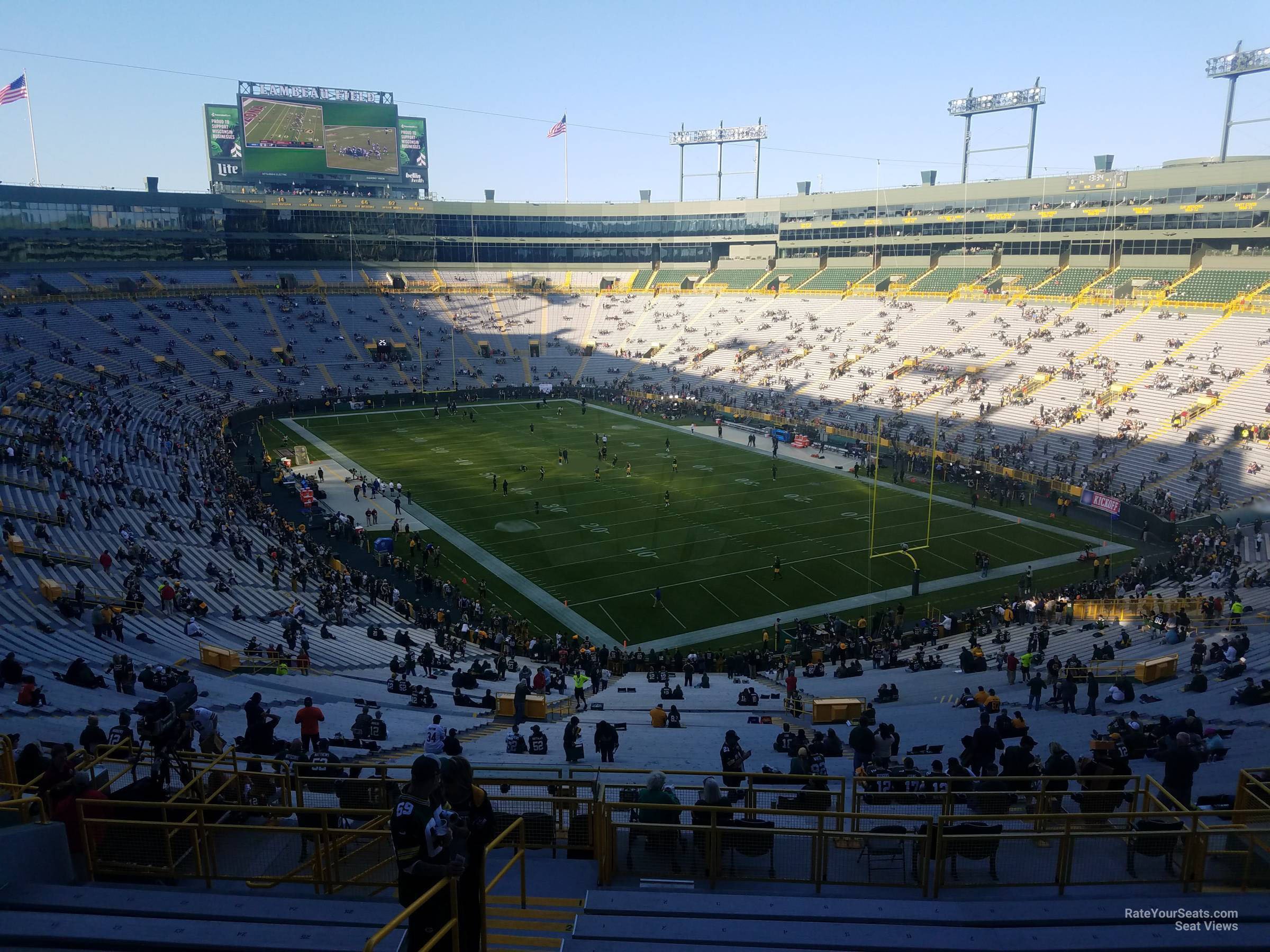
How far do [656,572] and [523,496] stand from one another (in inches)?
441

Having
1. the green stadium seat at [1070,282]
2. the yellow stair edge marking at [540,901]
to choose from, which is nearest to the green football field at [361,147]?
the green stadium seat at [1070,282]

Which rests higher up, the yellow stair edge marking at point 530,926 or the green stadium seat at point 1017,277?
the green stadium seat at point 1017,277

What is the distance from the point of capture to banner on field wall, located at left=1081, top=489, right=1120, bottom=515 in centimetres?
3609

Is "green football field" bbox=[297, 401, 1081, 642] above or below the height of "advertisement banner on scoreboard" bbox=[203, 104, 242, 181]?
below

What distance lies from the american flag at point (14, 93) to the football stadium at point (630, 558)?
44.0 ft

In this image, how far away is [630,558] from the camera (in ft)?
105

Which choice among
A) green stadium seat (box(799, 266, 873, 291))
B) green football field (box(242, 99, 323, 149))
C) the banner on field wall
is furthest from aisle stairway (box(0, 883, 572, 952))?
green football field (box(242, 99, 323, 149))

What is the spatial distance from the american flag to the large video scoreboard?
899 inches

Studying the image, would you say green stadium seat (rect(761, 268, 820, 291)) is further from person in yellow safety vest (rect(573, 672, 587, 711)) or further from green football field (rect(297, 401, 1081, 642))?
person in yellow safety vest (rect(573, 672, 587, 711))

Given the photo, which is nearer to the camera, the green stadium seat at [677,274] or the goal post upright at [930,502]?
the goal post upright at [930,502]

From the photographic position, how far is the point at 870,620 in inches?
1061

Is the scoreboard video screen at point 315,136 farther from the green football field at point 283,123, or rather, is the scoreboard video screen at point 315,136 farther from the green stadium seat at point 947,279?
the green stadium seat at point 947,279

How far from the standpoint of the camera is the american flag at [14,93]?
53.7m

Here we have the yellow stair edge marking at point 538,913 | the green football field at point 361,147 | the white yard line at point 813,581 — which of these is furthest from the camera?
the green football field at point 361,147
